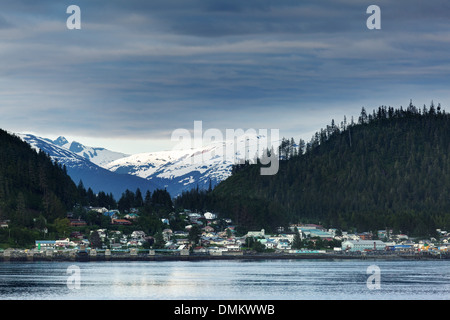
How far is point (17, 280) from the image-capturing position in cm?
13488

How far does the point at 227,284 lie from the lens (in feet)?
A: 417

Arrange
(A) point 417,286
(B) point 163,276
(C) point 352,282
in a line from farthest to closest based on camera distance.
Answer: (B) point 163,276, (C) point 352,282, (A) point 417,286

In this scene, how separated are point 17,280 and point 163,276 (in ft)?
81.8
